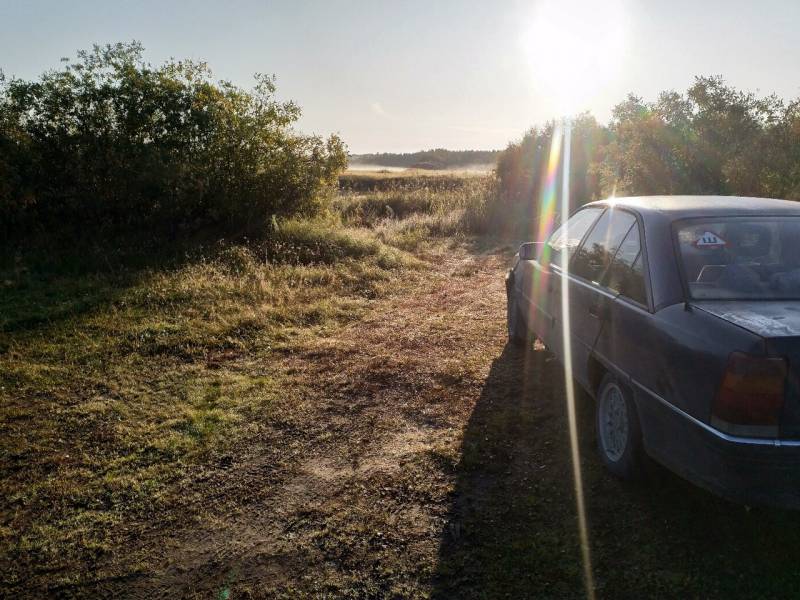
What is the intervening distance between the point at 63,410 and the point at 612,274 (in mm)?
4483

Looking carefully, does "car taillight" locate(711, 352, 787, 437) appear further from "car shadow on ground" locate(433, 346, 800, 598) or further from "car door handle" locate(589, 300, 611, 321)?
"car door handle" locate(589, 300, 611, 321)

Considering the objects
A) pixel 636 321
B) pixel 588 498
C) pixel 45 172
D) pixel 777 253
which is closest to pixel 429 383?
pixel 588 498

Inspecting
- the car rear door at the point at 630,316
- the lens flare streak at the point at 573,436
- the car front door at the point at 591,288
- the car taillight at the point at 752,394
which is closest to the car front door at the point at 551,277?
the lens flare streak at the point at 573,436

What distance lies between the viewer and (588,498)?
3.26 m

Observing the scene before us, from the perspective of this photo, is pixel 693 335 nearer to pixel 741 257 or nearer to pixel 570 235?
pixel 741 257

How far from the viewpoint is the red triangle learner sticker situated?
3.10 m

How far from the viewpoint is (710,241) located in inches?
123

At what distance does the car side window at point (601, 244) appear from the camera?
12.1ft

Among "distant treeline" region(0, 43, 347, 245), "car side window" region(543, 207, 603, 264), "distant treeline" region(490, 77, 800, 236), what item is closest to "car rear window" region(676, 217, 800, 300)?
"car side window" region(543, 207, 603, 264)

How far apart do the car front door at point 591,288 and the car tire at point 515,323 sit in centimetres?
176

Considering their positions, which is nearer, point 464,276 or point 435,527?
point 435,527

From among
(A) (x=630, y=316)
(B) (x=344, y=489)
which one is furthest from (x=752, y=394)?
(B) (x=344, y=489)

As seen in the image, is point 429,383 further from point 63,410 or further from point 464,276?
point 464,276

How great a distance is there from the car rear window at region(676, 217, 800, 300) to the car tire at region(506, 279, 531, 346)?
2.84 metres
